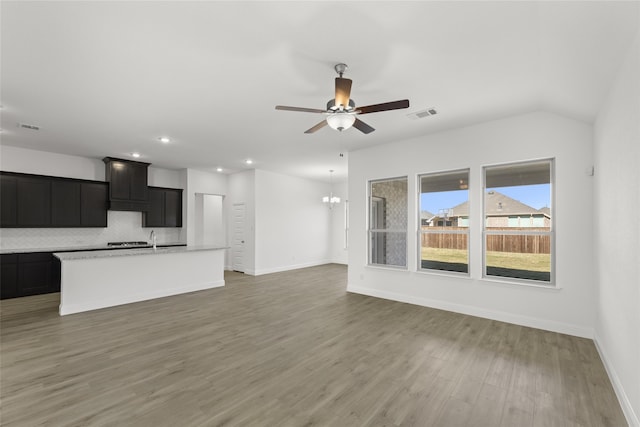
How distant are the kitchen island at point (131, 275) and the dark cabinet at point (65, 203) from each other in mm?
1660

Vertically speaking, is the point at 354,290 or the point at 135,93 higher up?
the point at 135,93

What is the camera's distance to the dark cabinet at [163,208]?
7617 millimetres

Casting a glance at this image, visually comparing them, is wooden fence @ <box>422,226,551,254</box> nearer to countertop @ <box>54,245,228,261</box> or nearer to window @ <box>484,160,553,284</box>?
window @ <box>484,160,553,284</box>

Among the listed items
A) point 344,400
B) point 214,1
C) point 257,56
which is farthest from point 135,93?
point 344,400

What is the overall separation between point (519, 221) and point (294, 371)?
3.80 m

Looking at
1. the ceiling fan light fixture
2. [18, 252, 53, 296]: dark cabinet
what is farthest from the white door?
the ceiling fan light fixture

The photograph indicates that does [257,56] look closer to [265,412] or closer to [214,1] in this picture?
[214,1]

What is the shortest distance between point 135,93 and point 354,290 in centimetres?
492

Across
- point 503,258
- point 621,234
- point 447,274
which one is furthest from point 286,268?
point 621,234

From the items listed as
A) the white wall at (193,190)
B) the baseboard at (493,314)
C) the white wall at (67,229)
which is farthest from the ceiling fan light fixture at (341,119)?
the white wall at (67,229)

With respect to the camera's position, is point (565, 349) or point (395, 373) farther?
point (565, 349)

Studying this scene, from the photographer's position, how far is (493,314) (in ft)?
14.1

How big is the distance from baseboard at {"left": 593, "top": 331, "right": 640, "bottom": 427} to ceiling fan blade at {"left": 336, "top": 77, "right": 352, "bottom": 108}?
3204mm

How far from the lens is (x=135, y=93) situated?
11.3ft
